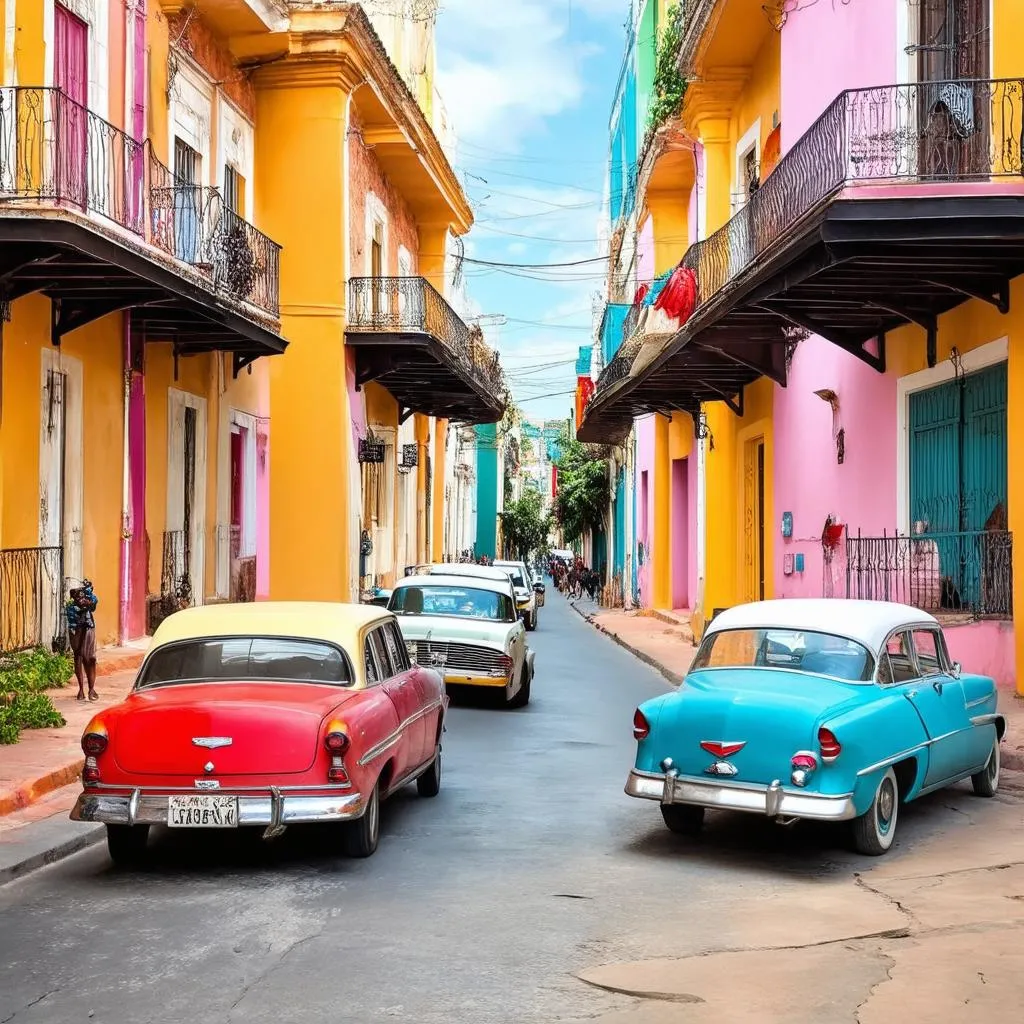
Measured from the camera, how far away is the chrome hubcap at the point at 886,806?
26.2ft

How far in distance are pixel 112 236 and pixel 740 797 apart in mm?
8452

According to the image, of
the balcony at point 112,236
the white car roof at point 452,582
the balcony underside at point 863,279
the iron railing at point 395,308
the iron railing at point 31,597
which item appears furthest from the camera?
the iron railing at point 395,308

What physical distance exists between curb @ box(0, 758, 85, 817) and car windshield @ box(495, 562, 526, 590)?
862 inches

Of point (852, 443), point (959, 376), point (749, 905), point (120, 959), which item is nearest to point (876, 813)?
point (749, 905)

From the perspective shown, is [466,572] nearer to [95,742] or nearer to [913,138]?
[913,138]

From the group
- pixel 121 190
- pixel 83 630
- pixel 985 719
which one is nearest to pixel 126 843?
pixel 985 719

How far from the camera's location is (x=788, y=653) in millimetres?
8648

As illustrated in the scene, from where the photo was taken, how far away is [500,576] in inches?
721

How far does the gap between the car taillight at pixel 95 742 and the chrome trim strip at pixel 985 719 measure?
5.55m

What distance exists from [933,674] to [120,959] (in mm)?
5637

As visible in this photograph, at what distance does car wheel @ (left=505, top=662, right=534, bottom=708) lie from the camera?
1617 cm

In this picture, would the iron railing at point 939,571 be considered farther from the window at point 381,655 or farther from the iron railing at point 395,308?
the iron railing at point 395,308

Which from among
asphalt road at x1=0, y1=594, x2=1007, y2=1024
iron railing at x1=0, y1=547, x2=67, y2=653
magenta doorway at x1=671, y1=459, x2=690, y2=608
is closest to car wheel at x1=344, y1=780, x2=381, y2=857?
asphalt road at x1=0, y1=594, x2=1007, y2=1024

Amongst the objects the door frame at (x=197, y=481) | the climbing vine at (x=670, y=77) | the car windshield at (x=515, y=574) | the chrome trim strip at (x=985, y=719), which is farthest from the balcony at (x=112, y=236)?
the car windshield at (x=515, y=574)
